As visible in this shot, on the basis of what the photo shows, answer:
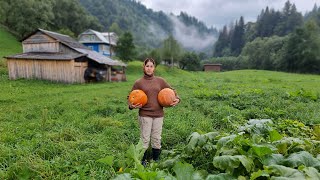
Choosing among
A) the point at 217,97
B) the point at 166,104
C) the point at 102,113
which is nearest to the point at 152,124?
the point at 166,104

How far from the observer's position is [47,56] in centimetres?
2408

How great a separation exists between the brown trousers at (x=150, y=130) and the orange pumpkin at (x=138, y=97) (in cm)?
34

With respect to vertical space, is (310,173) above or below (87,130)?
above

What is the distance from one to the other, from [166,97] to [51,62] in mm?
20650

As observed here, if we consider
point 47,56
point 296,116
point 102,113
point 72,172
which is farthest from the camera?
point 47,56

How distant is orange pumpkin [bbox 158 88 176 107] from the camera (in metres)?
5.03

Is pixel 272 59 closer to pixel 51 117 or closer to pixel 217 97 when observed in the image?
pixel 217 97

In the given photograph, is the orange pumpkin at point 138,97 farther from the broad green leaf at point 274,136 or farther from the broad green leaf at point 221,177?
the broad green leaf at point 221,177

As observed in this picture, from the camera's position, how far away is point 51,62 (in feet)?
76.7

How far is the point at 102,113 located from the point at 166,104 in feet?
17.6

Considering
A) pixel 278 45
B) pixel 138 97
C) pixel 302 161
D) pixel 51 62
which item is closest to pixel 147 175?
pixel 302 161

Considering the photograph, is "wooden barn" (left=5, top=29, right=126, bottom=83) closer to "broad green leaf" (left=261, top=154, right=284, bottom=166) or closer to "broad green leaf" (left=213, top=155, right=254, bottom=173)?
"broad green leaf" (left=213, top=155, right=254, bottom=173)

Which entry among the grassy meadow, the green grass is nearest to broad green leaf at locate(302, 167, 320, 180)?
the grassy meadow

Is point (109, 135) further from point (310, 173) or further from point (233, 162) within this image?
point (310, 173)
